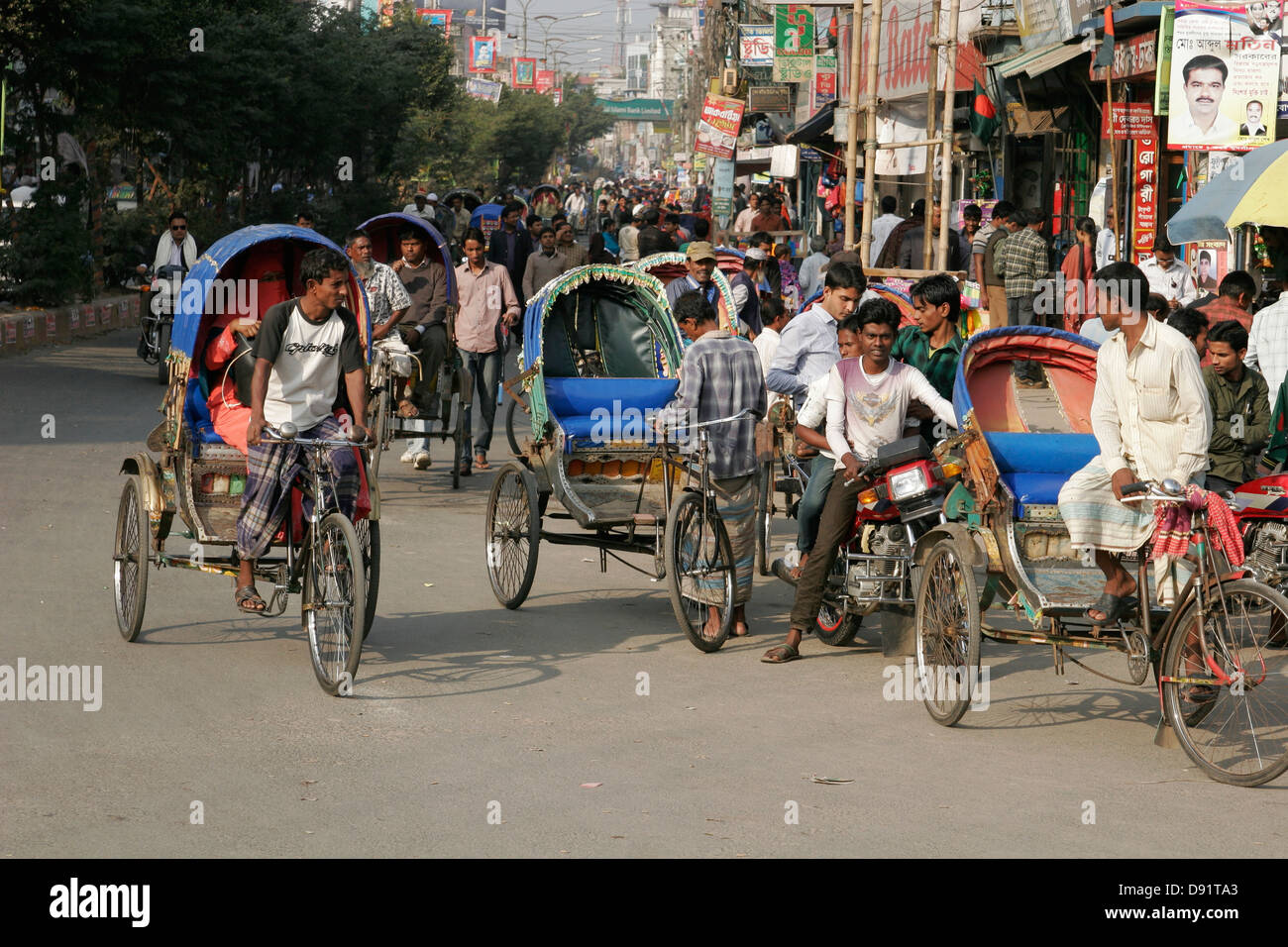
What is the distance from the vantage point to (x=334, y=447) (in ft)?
25.7

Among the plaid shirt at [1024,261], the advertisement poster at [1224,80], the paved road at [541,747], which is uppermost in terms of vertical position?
the advertisement poster at [1224,80]

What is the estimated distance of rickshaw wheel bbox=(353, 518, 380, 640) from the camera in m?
7.57

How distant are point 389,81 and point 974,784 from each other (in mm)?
37950

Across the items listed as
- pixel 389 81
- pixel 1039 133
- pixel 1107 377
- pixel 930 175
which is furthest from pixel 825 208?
pixel 1107 377

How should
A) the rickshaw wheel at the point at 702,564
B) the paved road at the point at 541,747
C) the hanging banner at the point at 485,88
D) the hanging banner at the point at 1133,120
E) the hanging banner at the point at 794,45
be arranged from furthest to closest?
1. the hanging banner at the point at 485,88
2. the hanging banner at the point at 794,45
3. the hanging banner at the point at 1133,120
4. the rickshaw wheel at the point at 702,564
5. the paved road at the point at 541,747

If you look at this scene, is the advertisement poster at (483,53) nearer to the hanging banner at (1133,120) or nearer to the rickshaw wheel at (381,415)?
the hanging banner at (1133,120)

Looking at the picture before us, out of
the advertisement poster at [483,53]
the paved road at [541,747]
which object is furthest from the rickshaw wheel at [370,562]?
the advertisement poster at [483,53]

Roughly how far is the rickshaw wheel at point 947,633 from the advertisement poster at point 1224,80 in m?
8.62

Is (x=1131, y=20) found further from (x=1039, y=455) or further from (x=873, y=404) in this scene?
(x=1039, y=455)

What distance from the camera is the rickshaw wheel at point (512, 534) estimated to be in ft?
30.6

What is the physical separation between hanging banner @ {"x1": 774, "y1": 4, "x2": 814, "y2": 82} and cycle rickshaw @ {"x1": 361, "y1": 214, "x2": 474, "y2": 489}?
90.4 ft

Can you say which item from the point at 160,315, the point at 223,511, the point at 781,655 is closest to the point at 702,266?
the point at 781,655

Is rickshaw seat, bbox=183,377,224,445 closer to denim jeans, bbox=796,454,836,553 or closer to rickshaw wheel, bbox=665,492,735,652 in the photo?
rickshaw wheel, bbox=665,492,735,652

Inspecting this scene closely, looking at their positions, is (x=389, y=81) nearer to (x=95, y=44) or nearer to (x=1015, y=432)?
(x=95, y=44)
